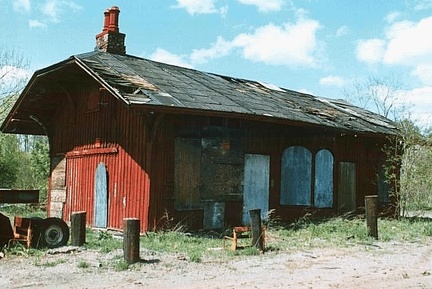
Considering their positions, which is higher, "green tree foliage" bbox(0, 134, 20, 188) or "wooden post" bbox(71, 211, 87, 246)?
"green tree foliage" bbox(0, 134, 20, 188)

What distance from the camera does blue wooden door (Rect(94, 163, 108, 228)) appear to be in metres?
14.6

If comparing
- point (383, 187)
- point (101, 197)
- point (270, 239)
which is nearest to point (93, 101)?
point (101, 197)

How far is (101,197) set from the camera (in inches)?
583

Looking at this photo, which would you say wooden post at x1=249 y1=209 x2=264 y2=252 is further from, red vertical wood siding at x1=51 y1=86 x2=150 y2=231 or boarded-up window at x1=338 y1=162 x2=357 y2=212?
boarded-up window at x1=338 y1=162 x2=357 y2=212

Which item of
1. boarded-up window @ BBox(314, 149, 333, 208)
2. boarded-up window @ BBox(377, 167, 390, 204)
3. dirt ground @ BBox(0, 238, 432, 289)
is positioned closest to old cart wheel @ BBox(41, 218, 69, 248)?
dirt ground @ BBox(0, 238, 432, 289)

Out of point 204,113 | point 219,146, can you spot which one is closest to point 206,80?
point 219,146

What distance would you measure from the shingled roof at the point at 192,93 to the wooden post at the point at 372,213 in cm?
341

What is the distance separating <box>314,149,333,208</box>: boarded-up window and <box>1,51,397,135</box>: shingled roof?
3.80 ft

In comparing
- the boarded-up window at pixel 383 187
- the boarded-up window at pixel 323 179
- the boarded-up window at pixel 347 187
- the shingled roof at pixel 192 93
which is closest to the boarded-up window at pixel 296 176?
the boarded-up window at pixel 323 179

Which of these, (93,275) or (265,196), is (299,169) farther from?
(93,275)

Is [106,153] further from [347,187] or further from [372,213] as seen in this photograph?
[347,187]

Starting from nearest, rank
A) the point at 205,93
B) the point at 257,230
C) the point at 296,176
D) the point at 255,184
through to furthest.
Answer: the point at 257,230 < the point at 205,93 < the point at 255,184 < the point at 296,176

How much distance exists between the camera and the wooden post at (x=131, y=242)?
9062 mm

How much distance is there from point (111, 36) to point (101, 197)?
18.0 feet
